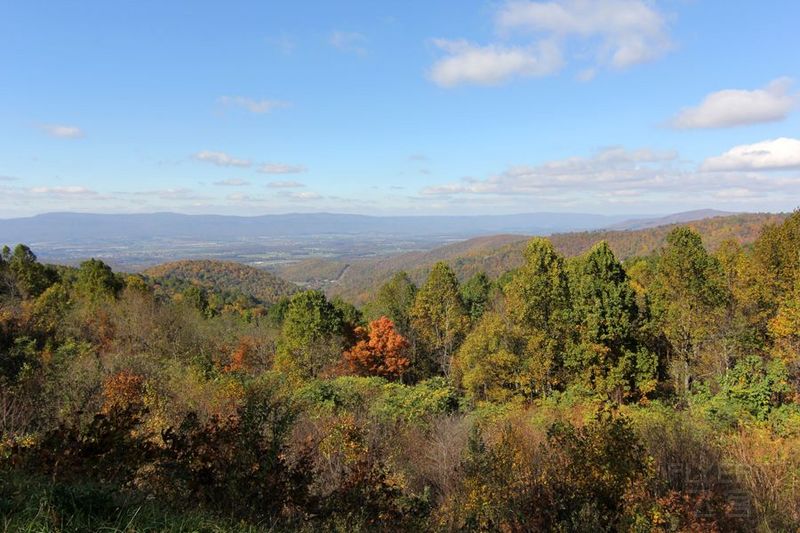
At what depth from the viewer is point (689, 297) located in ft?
63.9

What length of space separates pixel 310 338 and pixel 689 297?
64.5 ft

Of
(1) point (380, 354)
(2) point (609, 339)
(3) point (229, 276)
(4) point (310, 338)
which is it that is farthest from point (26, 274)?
(3) point (229, 276)

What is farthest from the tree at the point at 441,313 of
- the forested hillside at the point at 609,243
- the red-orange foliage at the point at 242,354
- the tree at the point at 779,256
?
the forested hillside at the point at 609,243

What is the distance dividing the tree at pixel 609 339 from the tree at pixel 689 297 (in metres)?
1.58

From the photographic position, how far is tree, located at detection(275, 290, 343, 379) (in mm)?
26109

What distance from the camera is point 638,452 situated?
765 cm

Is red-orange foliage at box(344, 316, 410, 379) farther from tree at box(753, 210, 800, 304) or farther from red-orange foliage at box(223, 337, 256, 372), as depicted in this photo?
tree at box(753, 210, 800, 304)

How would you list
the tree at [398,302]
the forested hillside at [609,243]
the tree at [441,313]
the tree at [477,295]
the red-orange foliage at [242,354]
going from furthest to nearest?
the forested hillside at [609,243] → the tree at [477,295] → the tree at [398,302] → the tree at [441,313] → the red-orange foliage at [242,354]

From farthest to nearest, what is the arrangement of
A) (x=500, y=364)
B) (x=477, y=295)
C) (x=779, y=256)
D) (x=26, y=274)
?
1. (x=477, y=295)
2. (x=26, y=274)
3. (x=500, y=364)
4. (x=779, y=256)

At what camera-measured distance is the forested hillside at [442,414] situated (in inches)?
264

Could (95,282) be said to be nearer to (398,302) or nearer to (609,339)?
(398,302)

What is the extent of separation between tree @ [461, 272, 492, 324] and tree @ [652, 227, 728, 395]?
19.3 metres

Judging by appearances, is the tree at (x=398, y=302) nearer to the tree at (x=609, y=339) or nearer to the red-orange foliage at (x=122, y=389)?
the tree at (x=609, y=339)

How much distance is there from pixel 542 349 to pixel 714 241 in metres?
78.2
